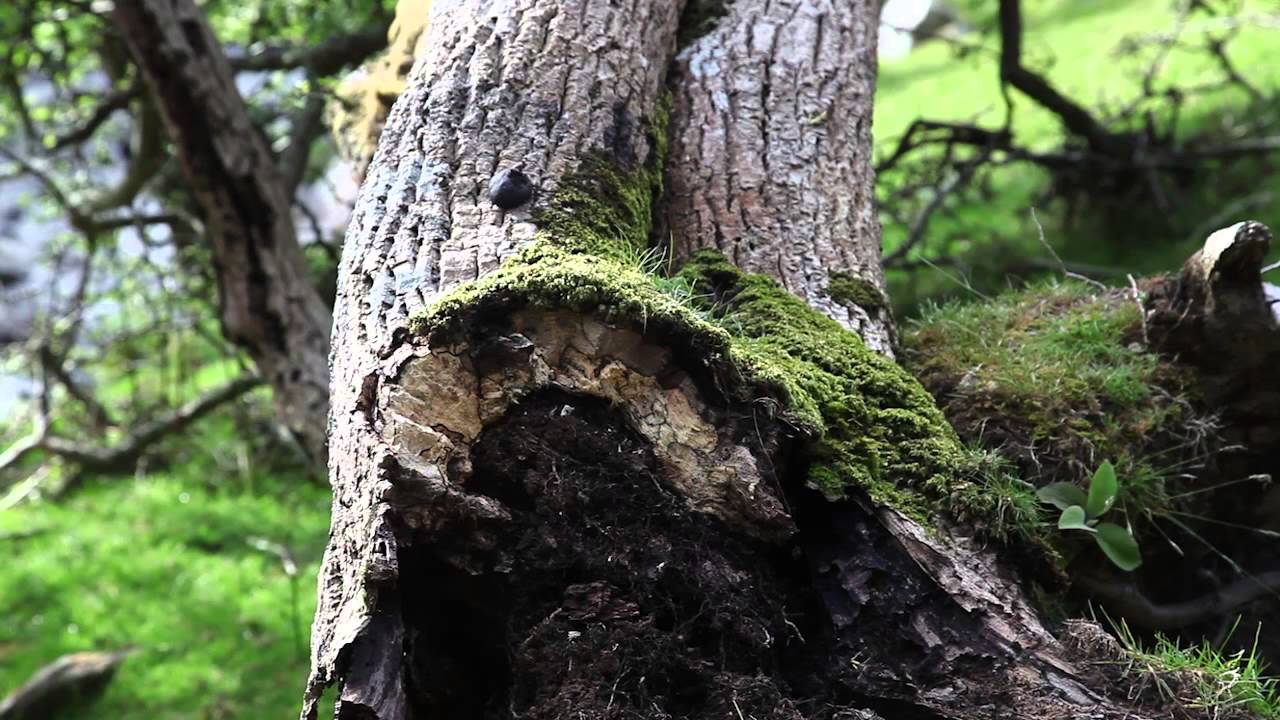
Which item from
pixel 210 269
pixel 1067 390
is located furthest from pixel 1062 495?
pixel 210 269

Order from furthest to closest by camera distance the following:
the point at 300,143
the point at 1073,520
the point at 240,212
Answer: the point at 300,143 < the point at 240,212 < the point at 1073,520

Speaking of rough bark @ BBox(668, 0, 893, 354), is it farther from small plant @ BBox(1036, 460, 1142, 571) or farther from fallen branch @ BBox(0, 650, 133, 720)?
fallen branch @ BBox(0, 650, 133, 720)

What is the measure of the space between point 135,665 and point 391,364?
17.1 ft

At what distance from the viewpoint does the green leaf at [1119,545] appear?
265 cm

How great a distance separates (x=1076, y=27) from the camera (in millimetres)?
18109

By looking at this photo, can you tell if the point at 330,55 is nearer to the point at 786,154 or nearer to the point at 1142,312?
the point at 786,154

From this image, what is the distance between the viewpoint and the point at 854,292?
3.13 meters

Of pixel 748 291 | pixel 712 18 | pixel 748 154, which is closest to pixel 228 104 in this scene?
pixel 712 18

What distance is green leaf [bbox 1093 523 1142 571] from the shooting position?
2.65m

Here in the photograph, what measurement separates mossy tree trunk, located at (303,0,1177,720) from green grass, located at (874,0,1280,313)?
183 cm

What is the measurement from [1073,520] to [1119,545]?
0.54 feet

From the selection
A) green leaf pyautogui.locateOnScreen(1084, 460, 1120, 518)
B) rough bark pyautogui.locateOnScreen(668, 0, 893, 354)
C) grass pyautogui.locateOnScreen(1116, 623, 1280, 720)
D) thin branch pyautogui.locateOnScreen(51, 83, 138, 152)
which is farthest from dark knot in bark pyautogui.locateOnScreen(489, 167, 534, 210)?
thin branch pyautogui.locateOnScreen(51, 83, 138, 152)

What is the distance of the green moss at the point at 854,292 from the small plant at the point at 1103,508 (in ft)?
2.37

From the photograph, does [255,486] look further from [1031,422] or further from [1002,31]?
[1031,422]
